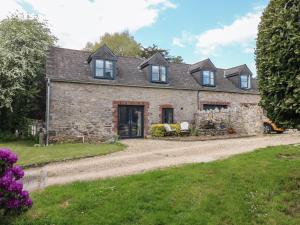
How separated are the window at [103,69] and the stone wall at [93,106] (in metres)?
0.91

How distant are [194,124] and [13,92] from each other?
542 inches

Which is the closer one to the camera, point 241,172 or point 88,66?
point 241,172

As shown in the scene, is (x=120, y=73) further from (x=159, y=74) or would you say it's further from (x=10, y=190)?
(x=10, y=190)

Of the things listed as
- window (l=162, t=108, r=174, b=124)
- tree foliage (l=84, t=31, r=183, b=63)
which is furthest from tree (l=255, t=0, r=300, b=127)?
tree foliage (l=84, t=31, r=183, b=63)

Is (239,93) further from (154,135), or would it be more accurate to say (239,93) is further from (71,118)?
(71,118)

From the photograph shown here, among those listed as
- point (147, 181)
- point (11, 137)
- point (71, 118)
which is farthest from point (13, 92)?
point (147, 181)

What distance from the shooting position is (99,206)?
615cm

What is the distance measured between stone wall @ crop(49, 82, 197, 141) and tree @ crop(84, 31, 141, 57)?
21.9 meters

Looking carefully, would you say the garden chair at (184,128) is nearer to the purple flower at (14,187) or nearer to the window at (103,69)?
the window at (103,69)

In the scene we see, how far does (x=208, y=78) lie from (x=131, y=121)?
834 centimetres

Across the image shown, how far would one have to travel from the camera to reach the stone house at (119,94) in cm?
1980

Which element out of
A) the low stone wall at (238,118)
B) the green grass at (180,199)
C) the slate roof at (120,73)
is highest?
the slate roof at (120,73)

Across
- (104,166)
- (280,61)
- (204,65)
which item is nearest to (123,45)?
(204,65)

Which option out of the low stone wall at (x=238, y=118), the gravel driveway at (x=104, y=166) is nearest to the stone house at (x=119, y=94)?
the low stone wall at (x=238, y=118)
